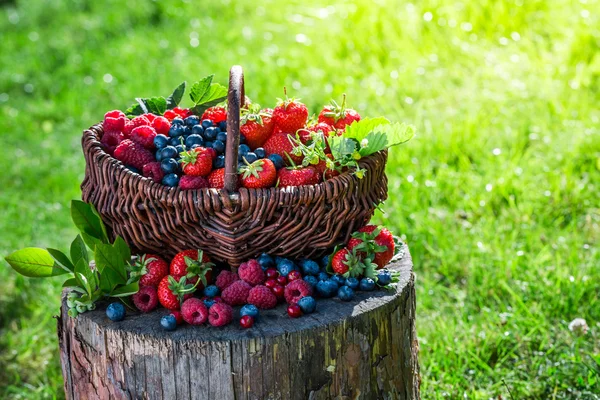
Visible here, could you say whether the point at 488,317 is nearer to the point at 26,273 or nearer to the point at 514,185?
the point at 514,185

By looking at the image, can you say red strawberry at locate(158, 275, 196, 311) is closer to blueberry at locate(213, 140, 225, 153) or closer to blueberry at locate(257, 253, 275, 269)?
blueberry at locate(257, 253, 275, 269)

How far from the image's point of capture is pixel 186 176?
209 cm

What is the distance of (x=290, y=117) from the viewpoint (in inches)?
90.0

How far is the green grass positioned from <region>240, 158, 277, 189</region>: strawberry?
1.20 metres

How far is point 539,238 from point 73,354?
7.44 ft

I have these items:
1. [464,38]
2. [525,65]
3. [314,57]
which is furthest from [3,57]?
[525,65]

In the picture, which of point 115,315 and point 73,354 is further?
point 73,354

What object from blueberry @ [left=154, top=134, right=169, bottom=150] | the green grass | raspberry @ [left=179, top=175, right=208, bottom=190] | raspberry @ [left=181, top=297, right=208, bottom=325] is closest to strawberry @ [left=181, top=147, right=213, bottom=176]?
raspberry @ [left=179, top=175, right=208, bottom=190]

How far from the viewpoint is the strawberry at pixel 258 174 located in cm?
205

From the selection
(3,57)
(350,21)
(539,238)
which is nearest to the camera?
(539,238)

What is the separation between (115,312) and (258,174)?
52 cm

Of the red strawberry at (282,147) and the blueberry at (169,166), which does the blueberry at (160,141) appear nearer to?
the blueberry at (169,166)

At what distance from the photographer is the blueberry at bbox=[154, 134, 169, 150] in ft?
7.19

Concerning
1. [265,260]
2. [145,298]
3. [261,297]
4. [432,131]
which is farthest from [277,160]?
[432,131]
